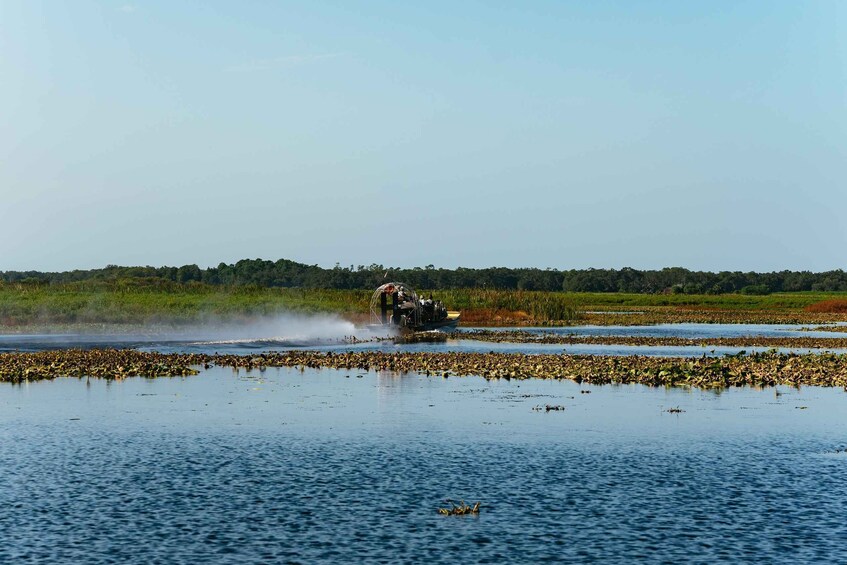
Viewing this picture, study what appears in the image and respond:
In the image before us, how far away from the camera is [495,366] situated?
55.4 meters

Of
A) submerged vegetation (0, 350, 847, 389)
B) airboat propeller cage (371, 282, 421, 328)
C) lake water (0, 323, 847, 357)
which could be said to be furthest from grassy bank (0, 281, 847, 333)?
submerged vegetation (0, 350, 847, 389)

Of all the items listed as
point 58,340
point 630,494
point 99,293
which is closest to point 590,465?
point 630,494

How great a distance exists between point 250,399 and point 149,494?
739 inches

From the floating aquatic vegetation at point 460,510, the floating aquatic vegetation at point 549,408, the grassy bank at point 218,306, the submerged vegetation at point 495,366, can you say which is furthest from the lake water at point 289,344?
the floating aquatic vegetation at point 460,510

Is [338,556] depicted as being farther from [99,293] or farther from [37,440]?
[99,293]

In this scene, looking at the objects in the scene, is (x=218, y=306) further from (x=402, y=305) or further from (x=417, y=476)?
(x=417, y=476)

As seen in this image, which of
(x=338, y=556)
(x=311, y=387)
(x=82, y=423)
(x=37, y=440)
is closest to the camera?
(x=338, y=556)

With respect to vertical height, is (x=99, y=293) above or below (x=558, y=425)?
above

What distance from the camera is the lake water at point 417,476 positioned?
20.1m

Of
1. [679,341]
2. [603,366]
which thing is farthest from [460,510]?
[679,341]

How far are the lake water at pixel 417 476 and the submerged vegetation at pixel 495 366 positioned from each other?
17.5 feet

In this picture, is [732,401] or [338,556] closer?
[338,556]

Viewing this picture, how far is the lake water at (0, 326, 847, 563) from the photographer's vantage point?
20078mm

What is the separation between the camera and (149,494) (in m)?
24.5
